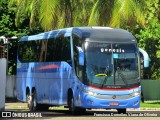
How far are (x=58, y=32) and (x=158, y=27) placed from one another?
81.3 feet

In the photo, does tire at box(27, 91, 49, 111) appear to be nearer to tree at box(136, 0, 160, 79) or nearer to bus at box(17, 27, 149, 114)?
bus at box(17, 27, 149, 114)

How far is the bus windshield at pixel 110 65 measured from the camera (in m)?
22.4

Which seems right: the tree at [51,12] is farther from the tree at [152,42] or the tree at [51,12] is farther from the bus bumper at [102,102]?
the bus bumper at [102,102]

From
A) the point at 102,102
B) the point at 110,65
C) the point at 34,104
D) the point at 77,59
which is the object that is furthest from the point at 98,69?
the point at 34,104

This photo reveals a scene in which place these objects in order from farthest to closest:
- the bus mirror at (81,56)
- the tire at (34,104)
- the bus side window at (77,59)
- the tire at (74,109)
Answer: the tire at (34,104)
the tire at (74,109)
the bus side window at (77,59)
the bus mirror at (81,56)

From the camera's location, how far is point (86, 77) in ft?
73.4

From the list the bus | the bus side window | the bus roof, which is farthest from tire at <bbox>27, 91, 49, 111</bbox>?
the bus side window

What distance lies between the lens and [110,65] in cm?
2255

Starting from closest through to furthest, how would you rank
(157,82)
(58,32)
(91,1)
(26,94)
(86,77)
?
(86,77), (58,32), (26,94), (91,1), (157,82)

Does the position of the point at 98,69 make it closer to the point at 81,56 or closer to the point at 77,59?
the point at 81,56

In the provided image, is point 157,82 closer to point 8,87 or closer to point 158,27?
point 158,27

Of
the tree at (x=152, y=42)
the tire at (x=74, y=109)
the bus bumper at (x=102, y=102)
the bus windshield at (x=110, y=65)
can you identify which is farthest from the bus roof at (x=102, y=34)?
the tree at (x=152, y=42)

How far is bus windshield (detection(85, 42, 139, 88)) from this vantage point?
22.4 meters

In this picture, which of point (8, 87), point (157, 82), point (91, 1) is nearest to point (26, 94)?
point (91, 1)
